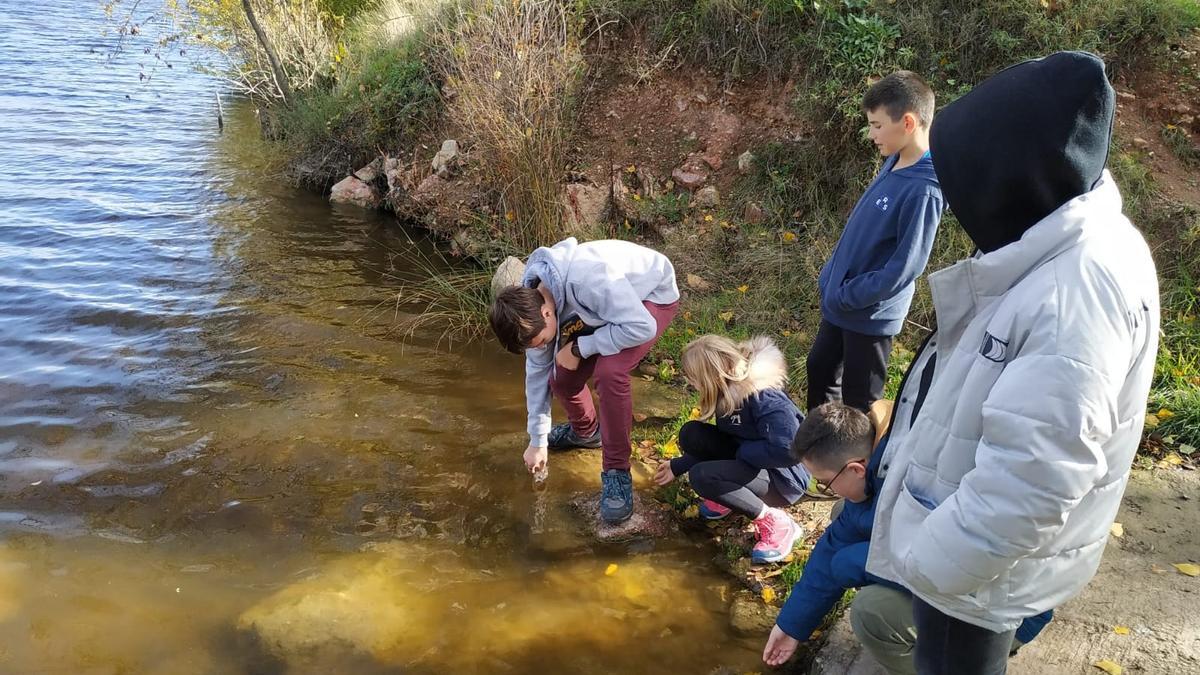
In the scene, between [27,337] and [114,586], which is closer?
[114,586]

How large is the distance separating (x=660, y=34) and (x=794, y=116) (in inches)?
67.6

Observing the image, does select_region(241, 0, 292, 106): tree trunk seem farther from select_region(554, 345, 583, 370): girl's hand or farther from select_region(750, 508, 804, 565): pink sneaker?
select_region(750, 508, 804, 565): pink sneaker

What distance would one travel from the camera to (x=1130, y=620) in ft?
9.26

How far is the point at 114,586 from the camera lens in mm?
3400

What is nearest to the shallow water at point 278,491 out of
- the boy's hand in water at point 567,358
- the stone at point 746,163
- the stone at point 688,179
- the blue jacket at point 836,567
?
the blue jacket at point 836,567

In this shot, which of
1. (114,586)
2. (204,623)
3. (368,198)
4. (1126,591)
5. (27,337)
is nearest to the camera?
(1126,591)

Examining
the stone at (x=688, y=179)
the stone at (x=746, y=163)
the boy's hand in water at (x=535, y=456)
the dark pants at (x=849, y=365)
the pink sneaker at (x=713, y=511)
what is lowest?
the pink sneaker at (x=713, y=511)

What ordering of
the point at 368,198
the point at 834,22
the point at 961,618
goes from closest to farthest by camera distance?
the point at 961,618
the point at 834,22
the point at 368,198

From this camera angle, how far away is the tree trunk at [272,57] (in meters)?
10.2

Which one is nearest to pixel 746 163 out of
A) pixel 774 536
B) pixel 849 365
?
pixel 849 365

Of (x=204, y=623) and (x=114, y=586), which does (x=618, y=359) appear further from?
(x=114, y=586)

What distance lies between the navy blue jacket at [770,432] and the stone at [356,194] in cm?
687

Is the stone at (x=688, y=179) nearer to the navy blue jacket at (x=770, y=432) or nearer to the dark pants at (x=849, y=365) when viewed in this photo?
the dark pants at (x=849, y=365)

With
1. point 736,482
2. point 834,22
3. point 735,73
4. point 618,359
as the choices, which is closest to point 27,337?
point 618,359
